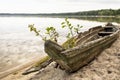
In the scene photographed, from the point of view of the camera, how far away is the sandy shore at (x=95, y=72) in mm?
9164

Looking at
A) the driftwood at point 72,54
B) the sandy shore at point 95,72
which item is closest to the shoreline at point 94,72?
the sandy shore at point 95,72

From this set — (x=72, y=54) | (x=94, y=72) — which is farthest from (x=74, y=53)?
(x=94, y=72)

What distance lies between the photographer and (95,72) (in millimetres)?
9484

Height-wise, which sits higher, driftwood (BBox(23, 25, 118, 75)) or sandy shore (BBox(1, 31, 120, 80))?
driftwood (BBox(23, 25, 118, 75))

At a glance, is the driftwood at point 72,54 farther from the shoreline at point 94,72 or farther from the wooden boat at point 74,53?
the shoreline at point 94,72

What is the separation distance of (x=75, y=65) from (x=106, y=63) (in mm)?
1612

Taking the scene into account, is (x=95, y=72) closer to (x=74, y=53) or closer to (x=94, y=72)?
(x=94, y=72)

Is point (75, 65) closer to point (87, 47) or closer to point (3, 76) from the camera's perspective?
point (87, 47)

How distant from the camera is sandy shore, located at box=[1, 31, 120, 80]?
916 cm

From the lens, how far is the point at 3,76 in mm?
12398

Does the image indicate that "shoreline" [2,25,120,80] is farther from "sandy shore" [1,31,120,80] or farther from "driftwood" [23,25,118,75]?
"driftwood" [23,25,118,75]

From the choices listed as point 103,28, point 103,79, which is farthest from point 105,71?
point 103,28

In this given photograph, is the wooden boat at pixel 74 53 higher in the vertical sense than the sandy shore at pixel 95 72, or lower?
higher

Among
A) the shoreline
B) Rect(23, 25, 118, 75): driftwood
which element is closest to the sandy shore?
the shoreline
